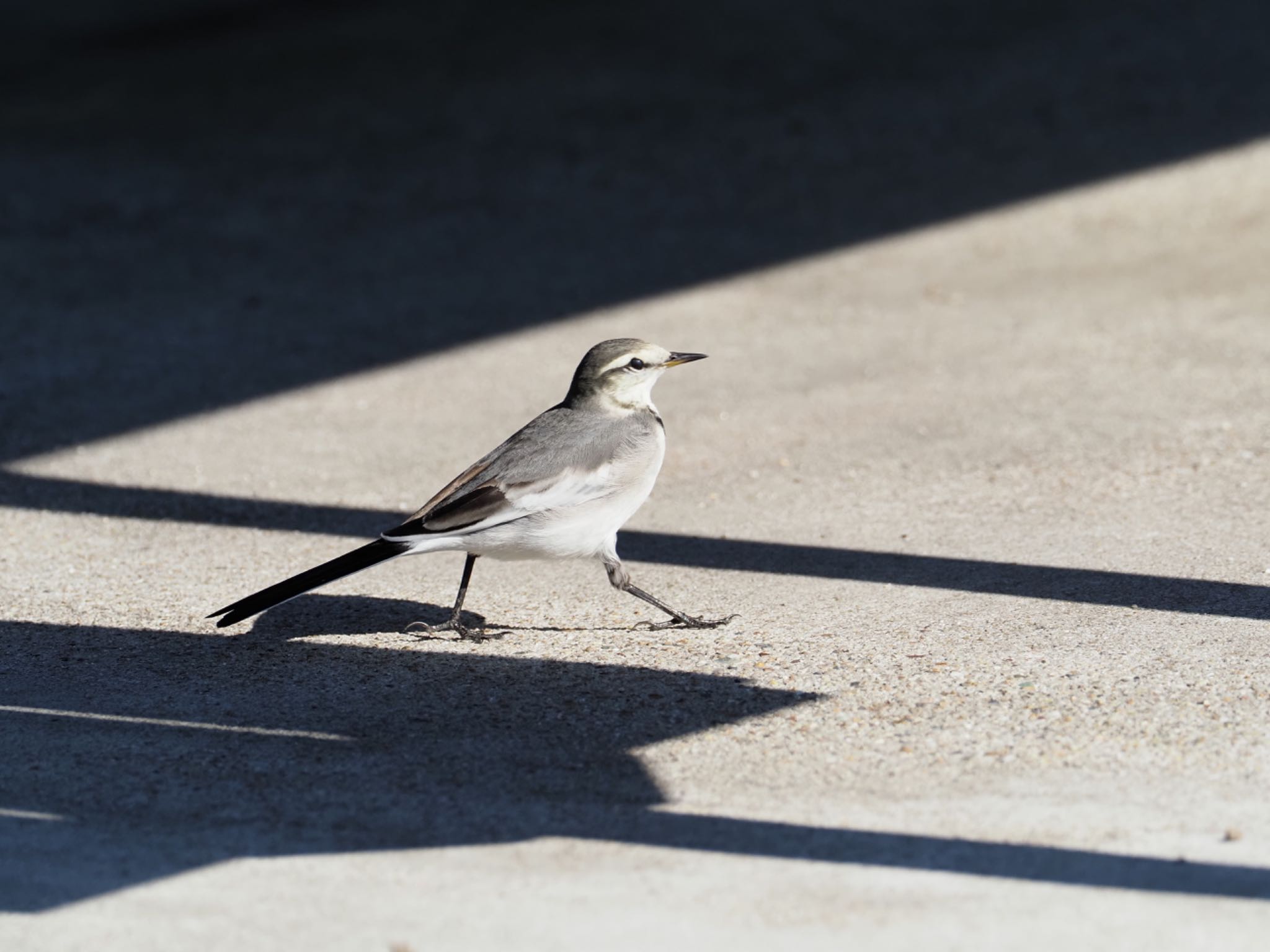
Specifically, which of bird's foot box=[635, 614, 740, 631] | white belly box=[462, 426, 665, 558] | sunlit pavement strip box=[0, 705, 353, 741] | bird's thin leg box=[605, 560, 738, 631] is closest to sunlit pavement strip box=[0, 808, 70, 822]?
sunlit pavement strip box=[0, 705, 353, 741]

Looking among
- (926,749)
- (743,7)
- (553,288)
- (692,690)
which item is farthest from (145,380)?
(743,7)

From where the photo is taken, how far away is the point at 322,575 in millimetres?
5004

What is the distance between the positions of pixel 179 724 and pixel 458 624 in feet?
3.25

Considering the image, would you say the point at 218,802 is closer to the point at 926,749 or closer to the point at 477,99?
the point at 926,749

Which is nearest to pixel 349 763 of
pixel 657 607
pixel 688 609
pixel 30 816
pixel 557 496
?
pixel 30 816

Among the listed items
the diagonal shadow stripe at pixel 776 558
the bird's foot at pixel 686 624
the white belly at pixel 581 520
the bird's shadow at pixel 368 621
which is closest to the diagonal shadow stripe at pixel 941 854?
the white belly at pixel 581 520

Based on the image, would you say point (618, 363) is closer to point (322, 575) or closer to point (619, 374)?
point (619, 374)

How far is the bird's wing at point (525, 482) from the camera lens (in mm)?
5117

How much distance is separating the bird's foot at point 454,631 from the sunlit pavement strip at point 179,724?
78 centimetres

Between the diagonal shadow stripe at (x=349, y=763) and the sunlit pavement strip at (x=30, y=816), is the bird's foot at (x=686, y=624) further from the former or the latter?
the sunlit pavement strip at (x=30, y=816)

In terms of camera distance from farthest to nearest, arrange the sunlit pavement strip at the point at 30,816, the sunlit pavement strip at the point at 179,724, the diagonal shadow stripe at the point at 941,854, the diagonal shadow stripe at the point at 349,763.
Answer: the sunlit pavement strip at the point at 179,724 < the sunlit pavement strip at the point at 30,816 < the diagonal shadow stripe at the point at 349,763 < the diagonal shadow stripe at the point at 941,854

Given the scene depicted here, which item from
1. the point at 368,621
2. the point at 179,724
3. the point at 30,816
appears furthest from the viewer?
the point at 368,621

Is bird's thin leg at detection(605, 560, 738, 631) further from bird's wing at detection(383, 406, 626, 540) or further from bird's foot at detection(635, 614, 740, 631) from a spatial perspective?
bird's wing at detection(383, 406, 626, 540)

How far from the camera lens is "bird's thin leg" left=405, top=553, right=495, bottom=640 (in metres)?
5.43
